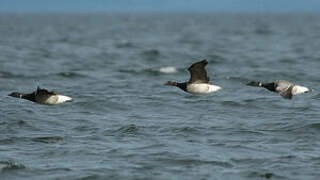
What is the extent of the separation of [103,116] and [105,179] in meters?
8.34

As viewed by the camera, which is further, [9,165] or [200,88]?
[200,88]

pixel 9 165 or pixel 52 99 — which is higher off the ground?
pixel 52 99

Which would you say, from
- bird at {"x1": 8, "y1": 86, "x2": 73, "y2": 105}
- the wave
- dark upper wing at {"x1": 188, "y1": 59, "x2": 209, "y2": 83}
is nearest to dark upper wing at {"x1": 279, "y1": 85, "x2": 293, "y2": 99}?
dark upper wing at {"x1": 188, "y1": 59, "x2": 209, "y2": 83}

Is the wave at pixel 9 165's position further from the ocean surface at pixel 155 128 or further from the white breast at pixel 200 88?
the white breast at pixel 200 88

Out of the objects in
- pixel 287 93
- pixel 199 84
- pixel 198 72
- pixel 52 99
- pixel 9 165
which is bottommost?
pixel 9 165

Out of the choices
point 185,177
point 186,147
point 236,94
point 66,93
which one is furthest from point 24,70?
point 185,177

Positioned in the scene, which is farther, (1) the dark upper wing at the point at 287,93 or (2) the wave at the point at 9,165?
(1) the dark upper wing at the point at 287,93

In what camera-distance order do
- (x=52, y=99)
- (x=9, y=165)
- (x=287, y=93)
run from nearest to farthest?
(x=9, y=165) < (x=287, y=93) < (x=52, y=99)

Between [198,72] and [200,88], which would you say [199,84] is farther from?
[198,72]

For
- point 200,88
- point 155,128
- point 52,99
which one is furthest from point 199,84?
point 52,99

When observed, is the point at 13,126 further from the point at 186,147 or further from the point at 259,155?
the point at 259,155

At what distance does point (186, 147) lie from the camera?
1895cm

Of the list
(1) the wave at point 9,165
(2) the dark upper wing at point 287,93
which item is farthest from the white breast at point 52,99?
(2) the dark upper wing at point 287,93

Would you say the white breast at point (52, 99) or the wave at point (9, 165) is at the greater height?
the white breast at point (52, 99)
